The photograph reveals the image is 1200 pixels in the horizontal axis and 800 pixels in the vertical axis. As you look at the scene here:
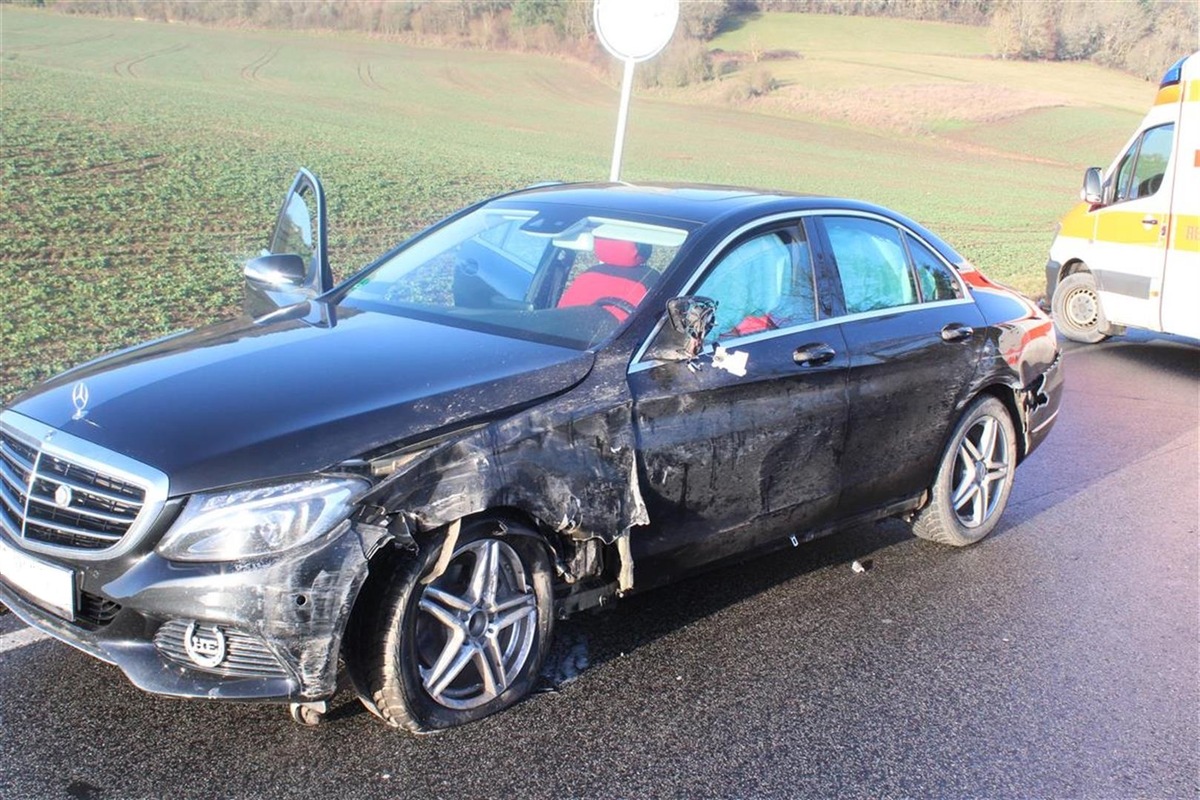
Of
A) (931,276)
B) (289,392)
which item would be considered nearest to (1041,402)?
(931,276)

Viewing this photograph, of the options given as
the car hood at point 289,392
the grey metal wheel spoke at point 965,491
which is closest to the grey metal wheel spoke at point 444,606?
the car hood at point 289,392

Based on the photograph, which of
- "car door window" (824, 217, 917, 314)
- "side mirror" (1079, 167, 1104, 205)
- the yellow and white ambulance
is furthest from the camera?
"side mirror" (1079, 167, 1104, 205)

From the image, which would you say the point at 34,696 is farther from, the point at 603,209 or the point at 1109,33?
the point at 1109,33

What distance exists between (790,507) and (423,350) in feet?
5.53

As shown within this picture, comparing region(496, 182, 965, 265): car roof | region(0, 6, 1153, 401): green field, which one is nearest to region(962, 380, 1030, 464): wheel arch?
region(496, 182, 965, 265): car roof

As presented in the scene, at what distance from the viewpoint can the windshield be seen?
167 inches

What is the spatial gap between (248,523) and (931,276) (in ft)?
11.9

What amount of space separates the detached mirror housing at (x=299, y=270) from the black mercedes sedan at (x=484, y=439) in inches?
0.7

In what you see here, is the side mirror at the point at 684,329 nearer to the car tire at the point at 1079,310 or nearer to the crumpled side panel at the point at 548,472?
the crumpled side panel at the point at 548,472

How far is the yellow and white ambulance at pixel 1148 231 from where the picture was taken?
383 inches

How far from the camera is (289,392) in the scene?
351cm

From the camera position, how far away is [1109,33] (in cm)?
7900

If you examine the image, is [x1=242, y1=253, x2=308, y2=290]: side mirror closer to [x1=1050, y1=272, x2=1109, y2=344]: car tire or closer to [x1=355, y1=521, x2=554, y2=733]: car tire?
[x1=355, y1=521, x2=554, y2=733]: car tire

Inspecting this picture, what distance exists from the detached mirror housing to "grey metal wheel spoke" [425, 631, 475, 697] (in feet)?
6.61
